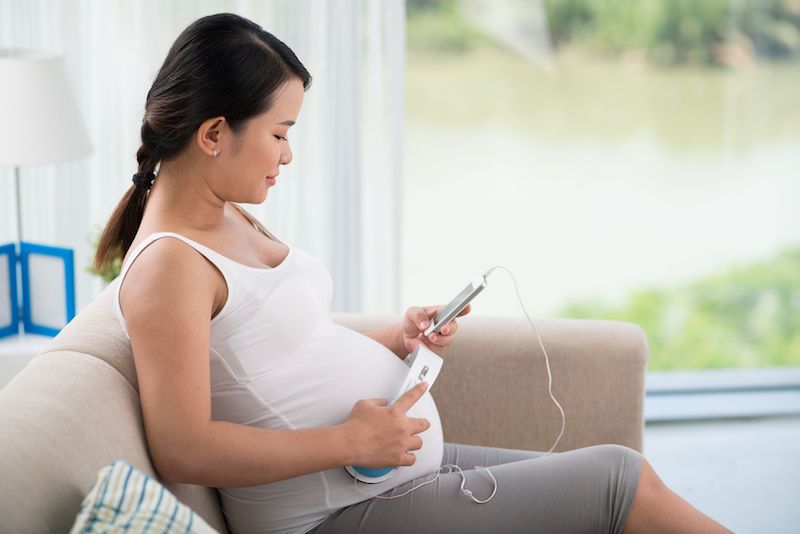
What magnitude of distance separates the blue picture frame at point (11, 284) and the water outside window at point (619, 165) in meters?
1.34

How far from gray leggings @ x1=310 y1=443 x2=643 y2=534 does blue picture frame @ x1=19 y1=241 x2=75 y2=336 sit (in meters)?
0.95

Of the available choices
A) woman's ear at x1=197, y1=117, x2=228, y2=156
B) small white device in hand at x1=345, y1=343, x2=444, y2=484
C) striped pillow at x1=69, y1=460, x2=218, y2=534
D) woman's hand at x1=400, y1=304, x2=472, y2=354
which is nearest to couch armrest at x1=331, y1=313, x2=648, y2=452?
woman's hand at x1=400, y1=304, x2=472, y2=354

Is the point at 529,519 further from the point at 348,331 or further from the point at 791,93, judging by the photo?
the point at 791,93

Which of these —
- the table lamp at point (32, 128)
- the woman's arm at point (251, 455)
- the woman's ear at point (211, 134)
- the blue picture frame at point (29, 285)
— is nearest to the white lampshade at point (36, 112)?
the table lamp at point (32, 128)

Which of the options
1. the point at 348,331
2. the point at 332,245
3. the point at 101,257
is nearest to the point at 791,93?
the point at 332,245

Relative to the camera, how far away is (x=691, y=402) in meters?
3.00

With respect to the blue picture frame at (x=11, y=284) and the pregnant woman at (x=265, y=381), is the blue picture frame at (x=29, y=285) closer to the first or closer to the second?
the blue picture frame at (x=11, y=284)

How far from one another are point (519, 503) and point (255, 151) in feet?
1.98

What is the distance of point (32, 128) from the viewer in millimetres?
2037

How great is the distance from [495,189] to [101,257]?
181 cm

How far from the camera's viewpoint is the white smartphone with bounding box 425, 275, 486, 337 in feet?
4.82

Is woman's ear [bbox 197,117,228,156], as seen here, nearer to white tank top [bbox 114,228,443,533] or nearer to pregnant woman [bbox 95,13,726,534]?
pregnant woman [bbox 95,13,726,534]

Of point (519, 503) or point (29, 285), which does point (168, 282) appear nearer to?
point (519, 503)

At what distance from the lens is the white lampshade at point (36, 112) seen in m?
2.01
